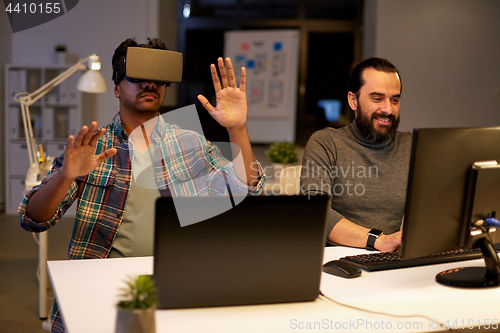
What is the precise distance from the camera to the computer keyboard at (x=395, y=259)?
4.33ft

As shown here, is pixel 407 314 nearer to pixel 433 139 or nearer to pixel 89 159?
pixel 433 139

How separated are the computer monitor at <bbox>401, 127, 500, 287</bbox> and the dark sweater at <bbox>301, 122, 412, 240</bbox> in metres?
0.65

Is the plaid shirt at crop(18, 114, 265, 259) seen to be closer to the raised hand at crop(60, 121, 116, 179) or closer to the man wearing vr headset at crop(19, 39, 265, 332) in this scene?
the man wearing vr headset at crop(19, 39, 265, 332)

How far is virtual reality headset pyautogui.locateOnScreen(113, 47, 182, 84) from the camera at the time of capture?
1.46 metres

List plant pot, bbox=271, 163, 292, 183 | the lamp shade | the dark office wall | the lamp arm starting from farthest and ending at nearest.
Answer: the dark office wall, plant pot, bbox=271, 163, 292, 183, the lamp shade, the lamp arm

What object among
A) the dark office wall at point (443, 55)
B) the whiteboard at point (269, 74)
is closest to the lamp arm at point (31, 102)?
the whiteboard at point (269, 74)

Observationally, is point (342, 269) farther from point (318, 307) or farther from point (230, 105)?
point (230, 105)

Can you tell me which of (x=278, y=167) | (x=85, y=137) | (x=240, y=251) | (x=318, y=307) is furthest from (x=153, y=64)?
(x=278, y=167)

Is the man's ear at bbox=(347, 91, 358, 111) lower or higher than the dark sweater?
higher

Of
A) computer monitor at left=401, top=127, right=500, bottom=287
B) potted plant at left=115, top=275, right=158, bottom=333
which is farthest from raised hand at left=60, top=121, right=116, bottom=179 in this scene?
computer monitor at left=401, top=127, right=500, bottom=287

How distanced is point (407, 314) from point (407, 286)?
194 millimetres

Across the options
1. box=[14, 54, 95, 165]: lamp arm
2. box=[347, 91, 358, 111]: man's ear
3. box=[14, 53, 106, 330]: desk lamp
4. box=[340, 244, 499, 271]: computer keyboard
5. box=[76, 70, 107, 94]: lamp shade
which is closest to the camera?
box=[340, 244, 499, 271]: computer keyboard

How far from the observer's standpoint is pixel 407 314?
101 cm

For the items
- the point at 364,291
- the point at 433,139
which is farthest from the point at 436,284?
the point at 433,139
